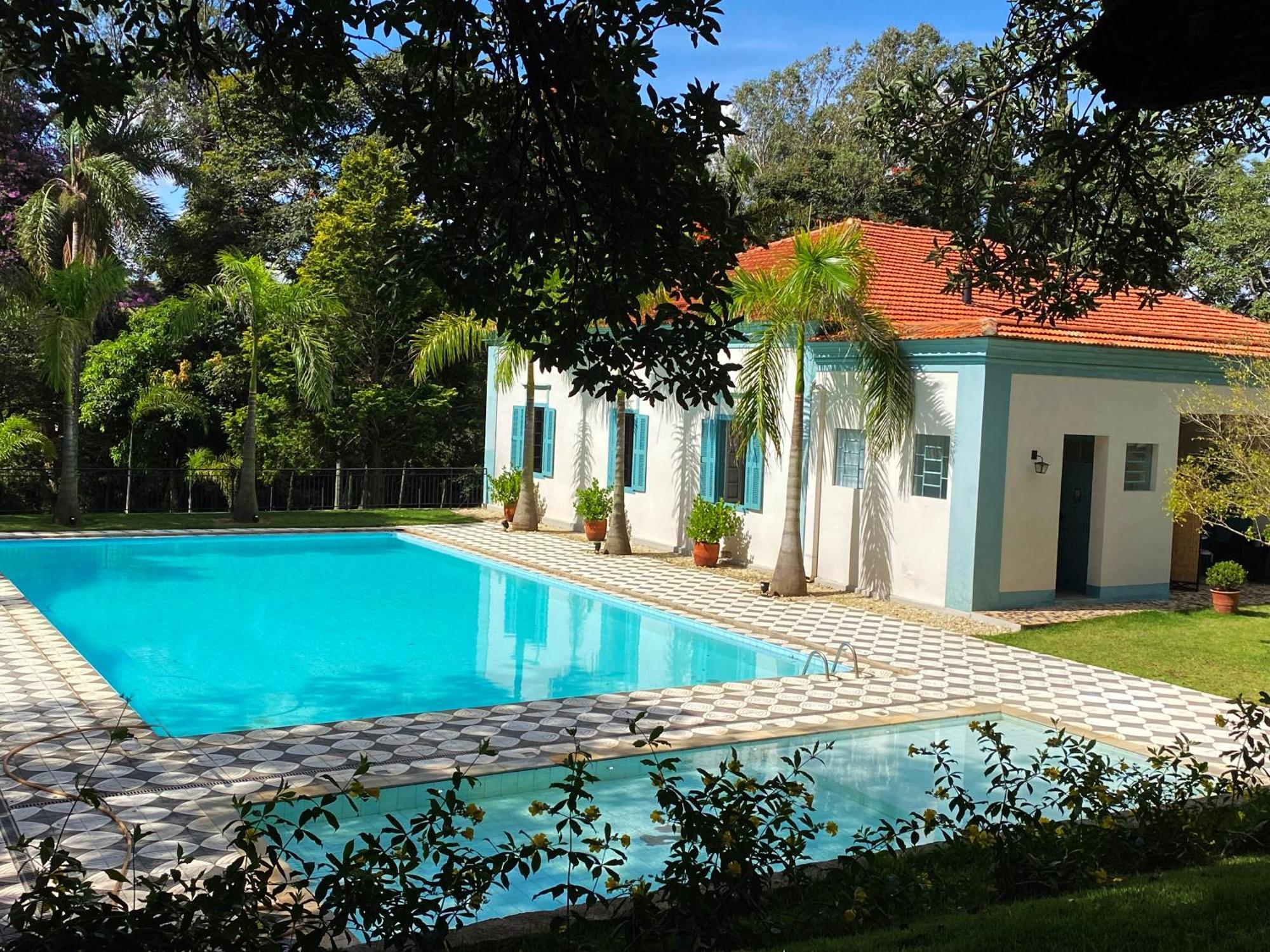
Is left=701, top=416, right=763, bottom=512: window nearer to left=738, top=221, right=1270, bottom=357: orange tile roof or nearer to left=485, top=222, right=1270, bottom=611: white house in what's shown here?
left=485, top=222, right=1270, bottom=611: white house

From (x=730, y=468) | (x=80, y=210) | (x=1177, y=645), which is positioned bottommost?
(x=1177, y=645)

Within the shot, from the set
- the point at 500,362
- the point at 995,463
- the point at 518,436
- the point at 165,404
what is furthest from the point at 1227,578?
the point at 165,404

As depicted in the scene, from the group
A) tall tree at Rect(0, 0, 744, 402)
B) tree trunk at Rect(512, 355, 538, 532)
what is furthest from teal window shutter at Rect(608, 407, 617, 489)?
tall tree at Rect(0, 0, 744, 402)

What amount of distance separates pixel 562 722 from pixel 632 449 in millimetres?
12261

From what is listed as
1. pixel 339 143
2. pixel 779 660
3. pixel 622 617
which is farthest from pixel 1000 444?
pixel 339 143

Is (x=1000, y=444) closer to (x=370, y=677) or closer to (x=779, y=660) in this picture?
(x=779, y=660)

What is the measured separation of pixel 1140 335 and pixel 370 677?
39.2 feet

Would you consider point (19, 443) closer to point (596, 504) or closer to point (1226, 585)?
point (596, 504)

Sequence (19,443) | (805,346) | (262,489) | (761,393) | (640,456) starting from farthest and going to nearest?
1. (262,489)
2. (19,443)
3. (640,456)
4. (805,346)
5. (761,393)

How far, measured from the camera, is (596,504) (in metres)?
21.5

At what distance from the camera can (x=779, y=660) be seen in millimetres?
13008

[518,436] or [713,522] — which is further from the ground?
[518,436]

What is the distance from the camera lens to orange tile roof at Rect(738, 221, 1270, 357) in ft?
50.4

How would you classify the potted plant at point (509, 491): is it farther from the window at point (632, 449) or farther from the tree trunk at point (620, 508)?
the tree trunk at point (620, 508)
